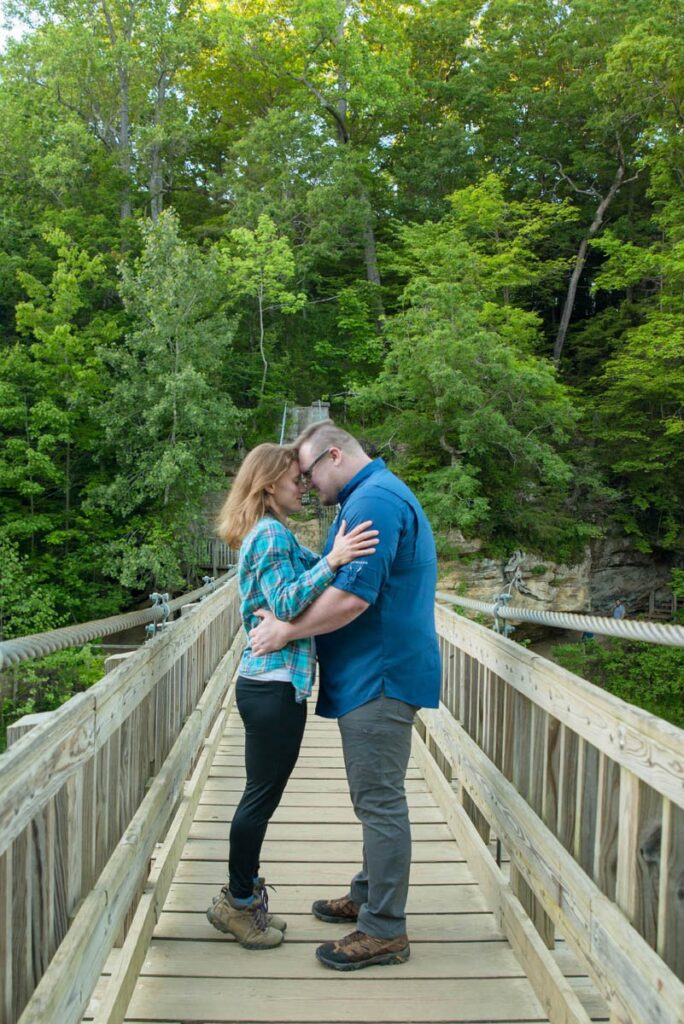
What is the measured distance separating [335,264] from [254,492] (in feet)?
101

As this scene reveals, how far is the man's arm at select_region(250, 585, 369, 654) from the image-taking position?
2412 mm

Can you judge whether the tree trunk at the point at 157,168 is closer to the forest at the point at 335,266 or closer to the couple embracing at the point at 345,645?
the forest at the point at 335,266

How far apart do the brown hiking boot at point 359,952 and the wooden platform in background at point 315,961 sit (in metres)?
0.03

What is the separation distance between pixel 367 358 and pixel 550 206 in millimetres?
7955

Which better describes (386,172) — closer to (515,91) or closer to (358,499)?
(515,91)

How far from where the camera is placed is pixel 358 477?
264 centimetres

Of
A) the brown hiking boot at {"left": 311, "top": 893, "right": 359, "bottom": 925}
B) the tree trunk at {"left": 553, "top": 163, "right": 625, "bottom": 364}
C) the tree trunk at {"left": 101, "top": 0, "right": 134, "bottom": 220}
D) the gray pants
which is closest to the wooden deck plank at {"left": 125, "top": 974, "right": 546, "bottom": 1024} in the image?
the gray pants

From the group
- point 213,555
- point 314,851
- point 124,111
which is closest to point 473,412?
point 213,555

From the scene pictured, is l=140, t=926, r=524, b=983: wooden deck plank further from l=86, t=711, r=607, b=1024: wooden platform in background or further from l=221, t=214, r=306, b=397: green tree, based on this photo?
l=221, t=214, r=306, b=397: green tree

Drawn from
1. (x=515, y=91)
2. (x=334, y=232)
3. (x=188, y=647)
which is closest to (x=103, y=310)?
(x=334, y=232)

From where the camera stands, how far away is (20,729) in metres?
2.09

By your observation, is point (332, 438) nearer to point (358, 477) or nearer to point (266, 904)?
point (358, 477)

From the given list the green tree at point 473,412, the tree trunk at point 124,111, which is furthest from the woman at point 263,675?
the tree trunk at point 124,111

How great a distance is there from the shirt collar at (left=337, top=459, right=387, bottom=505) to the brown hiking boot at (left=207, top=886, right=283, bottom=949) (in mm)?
1388
